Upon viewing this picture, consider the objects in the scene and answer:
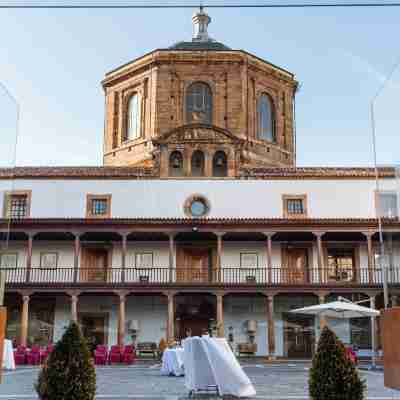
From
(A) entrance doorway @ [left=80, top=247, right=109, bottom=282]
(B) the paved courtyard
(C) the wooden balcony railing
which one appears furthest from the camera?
(A) entrance doorway @ [left=80, top=247, right=109, bottom=282]

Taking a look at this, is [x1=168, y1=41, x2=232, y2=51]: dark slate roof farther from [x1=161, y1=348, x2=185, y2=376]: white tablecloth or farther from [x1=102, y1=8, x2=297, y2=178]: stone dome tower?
[x1=161, y1=348, x2=185, y2=376]: white tablecloth

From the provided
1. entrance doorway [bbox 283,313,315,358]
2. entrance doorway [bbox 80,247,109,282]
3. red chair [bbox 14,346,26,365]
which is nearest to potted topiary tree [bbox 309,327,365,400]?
red chair [bbox 14,346,26,365]

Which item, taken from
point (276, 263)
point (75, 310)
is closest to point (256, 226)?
point (276, 263)

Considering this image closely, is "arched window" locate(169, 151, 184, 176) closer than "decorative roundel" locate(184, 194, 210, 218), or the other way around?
"decorative roundel" locate(184, 194, 210, 218)

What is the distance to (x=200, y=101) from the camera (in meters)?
35.0

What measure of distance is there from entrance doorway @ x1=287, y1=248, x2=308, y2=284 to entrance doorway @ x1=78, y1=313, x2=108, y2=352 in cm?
781

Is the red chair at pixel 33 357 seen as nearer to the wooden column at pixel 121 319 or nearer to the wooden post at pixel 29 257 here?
the wooden column at pixel 121 319

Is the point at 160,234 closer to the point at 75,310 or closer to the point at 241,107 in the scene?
the point at 75,310

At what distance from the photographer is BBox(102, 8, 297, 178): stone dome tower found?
1353 inches

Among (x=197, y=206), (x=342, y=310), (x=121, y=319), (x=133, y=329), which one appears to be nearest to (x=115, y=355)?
(x=121, y=319)

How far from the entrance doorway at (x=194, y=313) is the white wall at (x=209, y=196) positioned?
3.53 m

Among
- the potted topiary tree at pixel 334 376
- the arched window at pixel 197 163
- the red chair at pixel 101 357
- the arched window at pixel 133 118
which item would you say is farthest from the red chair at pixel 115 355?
the potted topiary tree at pixel 334 376

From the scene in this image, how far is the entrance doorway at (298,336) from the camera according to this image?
90.8 ft

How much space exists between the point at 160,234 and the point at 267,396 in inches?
697
